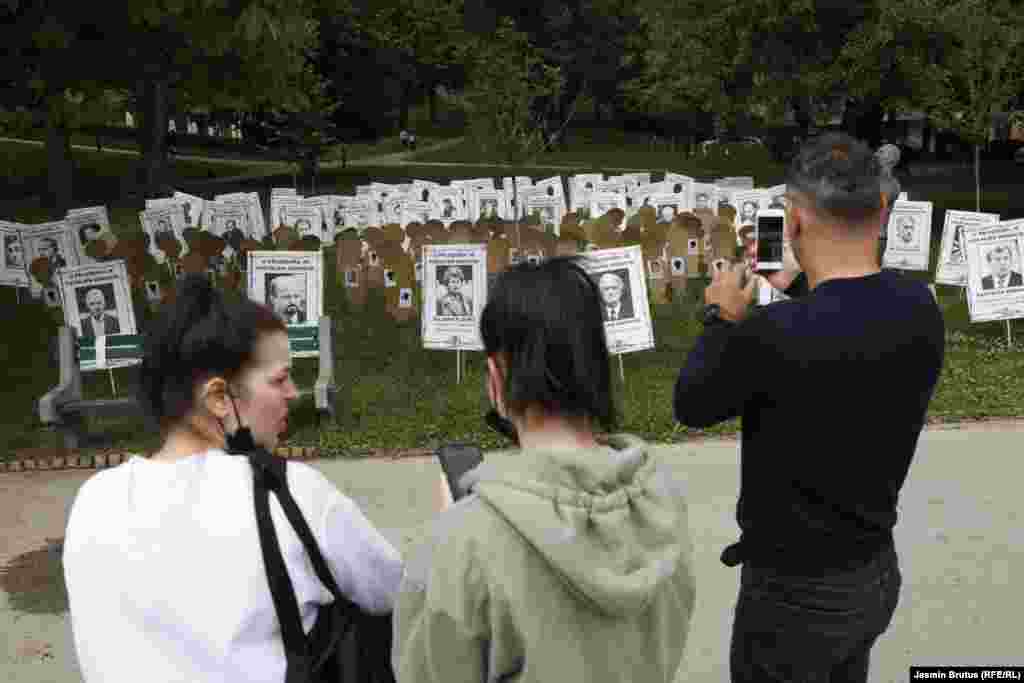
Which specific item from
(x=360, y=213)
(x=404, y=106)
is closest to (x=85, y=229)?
(x=360, y=213)

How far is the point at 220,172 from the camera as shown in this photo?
40688 mm

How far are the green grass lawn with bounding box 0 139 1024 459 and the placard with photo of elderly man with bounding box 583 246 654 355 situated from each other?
1.29 ft

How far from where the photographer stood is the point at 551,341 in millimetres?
1750

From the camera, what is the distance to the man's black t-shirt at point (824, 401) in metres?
2.39

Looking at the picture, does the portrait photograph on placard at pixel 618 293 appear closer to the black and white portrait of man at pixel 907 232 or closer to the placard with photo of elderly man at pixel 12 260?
the black and white portrait of man at pixel 907 232

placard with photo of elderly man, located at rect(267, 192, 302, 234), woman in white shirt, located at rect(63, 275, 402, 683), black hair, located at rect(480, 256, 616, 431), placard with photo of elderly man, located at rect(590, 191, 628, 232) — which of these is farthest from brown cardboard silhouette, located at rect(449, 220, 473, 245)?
black hair, located at rect(480, 256, 616, 431)

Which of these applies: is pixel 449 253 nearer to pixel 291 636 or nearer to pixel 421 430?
pixel 421 430

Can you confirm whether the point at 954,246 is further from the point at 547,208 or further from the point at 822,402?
the point at 822,402

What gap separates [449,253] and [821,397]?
779cm

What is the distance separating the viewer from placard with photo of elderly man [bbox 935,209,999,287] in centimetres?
1209

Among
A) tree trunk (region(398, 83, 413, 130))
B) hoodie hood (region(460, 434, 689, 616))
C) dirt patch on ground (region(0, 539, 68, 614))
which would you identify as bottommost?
dirt patch on ground (region(0, 539, 68, 614))

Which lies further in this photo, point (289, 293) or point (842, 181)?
point (289, 293)

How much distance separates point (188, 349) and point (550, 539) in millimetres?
818

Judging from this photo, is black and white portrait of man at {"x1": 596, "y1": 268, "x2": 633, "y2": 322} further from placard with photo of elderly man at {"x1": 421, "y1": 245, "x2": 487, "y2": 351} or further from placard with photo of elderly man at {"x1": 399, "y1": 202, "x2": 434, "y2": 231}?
placard with photo of elderly man at {"x1": 399, "y1": 202, "x2": 434, "y2": 231}
